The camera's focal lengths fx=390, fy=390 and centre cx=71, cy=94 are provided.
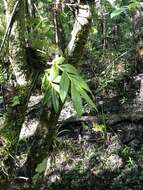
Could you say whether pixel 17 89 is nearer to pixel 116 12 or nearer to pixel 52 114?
pixel 52 114

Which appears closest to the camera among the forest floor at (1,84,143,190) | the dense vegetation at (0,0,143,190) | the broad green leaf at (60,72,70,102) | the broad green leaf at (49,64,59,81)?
the broad green leaf at (60,72,70,102)

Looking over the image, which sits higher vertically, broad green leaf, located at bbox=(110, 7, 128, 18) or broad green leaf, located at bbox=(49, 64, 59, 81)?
broad green leaf, located at bbox=(110, 7, 128, 18)

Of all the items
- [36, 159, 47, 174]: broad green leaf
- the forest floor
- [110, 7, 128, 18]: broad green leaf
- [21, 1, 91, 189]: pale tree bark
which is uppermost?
[110, 7, 128, 18]: broad green leaf

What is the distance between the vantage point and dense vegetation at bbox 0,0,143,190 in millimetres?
Result: 2145

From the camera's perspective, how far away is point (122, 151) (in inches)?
163

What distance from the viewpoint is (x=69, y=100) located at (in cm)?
497

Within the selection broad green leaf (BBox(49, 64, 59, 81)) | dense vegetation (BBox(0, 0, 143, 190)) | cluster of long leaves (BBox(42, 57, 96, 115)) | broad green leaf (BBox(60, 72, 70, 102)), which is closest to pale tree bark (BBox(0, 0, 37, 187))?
dense vegetation (BBox(0, 0, 143, 190))

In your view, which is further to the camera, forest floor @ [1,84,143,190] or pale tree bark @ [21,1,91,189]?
forest floor @ [1,84,143,190]

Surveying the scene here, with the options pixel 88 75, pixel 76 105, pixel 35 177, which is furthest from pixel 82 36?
pixel 88 75

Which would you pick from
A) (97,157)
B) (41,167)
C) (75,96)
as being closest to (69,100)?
(97,157)

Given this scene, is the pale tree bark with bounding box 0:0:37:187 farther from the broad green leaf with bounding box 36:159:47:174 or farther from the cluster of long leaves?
the cluster of long leaves

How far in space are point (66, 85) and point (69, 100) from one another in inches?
132

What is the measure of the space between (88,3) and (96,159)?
237cm

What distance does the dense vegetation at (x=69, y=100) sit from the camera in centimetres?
214
